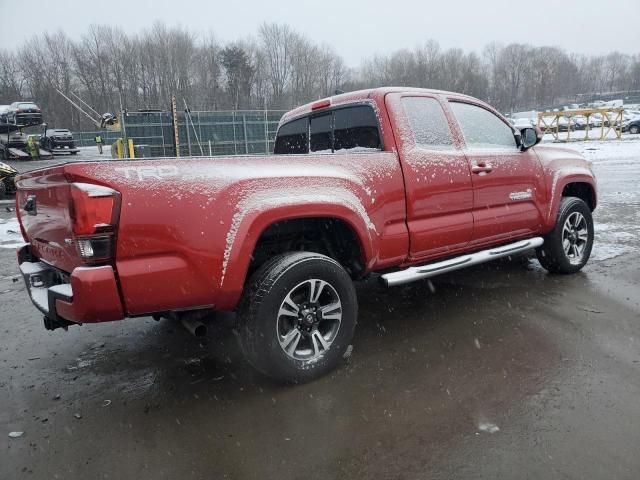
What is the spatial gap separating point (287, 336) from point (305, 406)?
43cm

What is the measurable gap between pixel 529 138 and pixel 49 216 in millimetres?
4088

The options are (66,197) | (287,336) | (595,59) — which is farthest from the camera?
(595,59)

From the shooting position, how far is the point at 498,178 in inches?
167

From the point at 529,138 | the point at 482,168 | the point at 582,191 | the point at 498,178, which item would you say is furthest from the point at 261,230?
the point at 582,191

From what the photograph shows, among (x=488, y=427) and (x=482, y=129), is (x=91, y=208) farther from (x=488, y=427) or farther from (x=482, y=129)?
(x=482, y=129)

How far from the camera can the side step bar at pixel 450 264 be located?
11.4ft

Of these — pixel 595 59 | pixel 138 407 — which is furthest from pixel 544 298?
pixel 595 59

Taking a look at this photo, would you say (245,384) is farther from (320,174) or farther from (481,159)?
(481,159)

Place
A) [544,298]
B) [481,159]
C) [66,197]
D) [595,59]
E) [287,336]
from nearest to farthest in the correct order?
[66,197]
[287,336]
[481,159]
[544,298]
[595,59]

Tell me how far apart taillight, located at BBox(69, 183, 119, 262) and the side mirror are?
147 inches

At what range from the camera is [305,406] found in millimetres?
2783

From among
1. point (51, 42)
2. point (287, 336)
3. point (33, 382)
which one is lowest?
point (33, 382)

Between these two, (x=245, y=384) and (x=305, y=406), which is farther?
(x=245, y=384)

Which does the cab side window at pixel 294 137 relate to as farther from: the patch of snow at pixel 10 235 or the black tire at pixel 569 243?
the patch of snow at pixel 10 235
